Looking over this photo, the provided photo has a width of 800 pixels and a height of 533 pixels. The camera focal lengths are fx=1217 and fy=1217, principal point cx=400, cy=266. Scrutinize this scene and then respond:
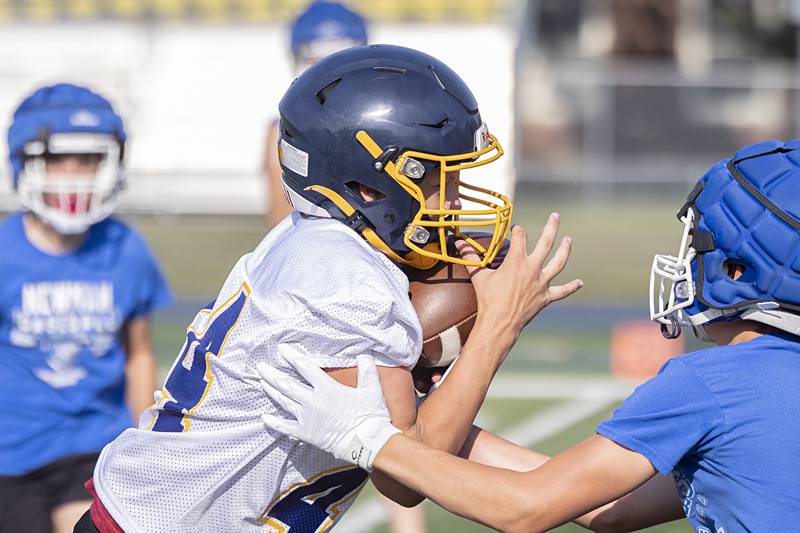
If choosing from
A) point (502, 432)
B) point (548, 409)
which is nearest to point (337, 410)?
point (502, 432)

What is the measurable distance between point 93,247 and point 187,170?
11410mm

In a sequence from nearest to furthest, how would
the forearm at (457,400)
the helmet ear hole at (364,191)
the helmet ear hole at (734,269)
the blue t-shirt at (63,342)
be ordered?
the helmet ear hole at (734,269) < the forearm at (457,400) < the helmet ear hole at (364,191) < the blue t-shirt at (63,342)

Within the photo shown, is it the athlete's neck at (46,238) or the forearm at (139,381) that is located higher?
the athlete's neck at (46,238)

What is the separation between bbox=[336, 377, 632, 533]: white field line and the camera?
217 inches

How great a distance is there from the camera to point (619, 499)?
10.2 feet

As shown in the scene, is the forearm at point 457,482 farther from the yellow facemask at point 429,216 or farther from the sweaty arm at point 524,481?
the yellow facemask at point 429,216

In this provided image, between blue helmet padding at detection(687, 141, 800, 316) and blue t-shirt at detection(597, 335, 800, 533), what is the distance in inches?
5.9

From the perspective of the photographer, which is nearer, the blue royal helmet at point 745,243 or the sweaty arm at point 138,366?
the blue royal helmet at point 745,243

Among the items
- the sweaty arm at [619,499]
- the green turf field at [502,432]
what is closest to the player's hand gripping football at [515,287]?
the sweaty arm at [619,499]

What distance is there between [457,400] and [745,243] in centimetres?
70

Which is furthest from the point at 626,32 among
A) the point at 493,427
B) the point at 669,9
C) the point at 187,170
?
the point at 493,427

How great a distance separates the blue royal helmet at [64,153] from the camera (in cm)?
439

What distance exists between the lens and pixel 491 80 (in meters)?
15.9

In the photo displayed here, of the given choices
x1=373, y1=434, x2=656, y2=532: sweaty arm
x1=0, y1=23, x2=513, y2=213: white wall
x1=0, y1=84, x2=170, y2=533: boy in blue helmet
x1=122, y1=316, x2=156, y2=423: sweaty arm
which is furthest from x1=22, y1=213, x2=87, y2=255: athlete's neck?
x1=0, y1=23, x2=513, y2=213: white wall
